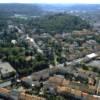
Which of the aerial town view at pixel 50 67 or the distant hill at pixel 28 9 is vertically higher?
the aerial town view at pixel 50 67

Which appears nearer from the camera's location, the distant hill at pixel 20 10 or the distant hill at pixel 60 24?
the distant hill at pixel 60 24

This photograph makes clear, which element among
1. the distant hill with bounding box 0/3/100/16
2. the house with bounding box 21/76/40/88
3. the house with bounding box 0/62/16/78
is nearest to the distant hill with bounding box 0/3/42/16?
the distant hill with bounding box 0/3/100/16

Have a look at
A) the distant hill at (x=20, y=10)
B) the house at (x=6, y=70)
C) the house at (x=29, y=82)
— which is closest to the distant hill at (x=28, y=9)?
the distant hill at (x=20, y=10)

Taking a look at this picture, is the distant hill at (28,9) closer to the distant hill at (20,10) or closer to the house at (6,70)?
the distant hill at (20,10)

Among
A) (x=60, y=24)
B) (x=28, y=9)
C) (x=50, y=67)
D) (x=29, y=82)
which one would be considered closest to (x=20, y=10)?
(x=28, y=9)

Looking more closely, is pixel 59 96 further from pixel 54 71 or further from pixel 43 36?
Answer: pixel 43 36

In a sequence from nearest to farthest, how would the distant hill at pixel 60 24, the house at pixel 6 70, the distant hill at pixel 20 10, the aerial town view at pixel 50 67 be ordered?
the aerial town view at pixel 50 67, the house at pixel 6 70, the distant hill at pixel 60 24, the distant hill at pixel 20 10

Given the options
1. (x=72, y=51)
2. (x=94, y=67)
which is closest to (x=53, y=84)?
(x=94, y=67)

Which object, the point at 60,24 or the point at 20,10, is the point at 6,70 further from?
the point at 20,10

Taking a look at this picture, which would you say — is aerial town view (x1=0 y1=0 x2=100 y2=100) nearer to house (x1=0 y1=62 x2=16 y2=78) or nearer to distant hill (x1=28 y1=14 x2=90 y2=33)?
house (x1=0 y1=62 x2=16 y2=78)
